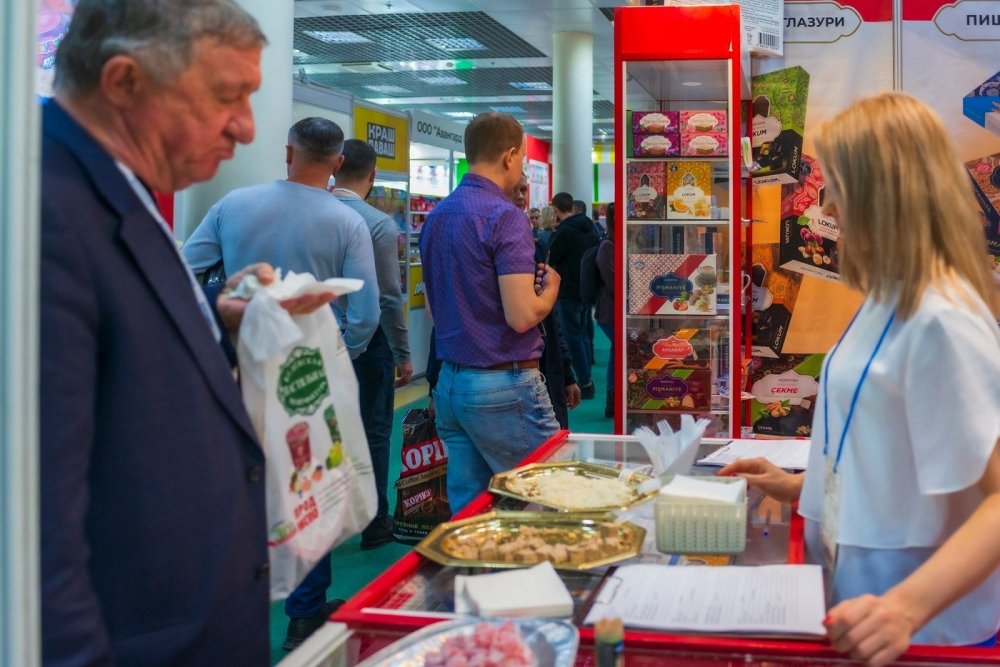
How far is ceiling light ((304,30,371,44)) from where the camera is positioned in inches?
472

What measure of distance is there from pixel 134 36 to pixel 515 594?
0.86 metres

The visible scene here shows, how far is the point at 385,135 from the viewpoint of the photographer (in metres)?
8.16

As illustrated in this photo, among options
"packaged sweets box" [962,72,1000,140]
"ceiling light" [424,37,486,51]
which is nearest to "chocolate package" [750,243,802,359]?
"packaged sweets box" [962,72,1000,140]

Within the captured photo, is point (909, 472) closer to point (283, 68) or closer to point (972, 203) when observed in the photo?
point (972, 203)

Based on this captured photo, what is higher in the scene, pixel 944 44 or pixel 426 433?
pixel 944 44

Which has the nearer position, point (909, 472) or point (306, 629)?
point (909, 472)

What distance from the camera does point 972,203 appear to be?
4.70 feet

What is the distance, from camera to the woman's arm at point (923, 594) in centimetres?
124

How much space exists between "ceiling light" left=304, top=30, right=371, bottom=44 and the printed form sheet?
11.3 meters

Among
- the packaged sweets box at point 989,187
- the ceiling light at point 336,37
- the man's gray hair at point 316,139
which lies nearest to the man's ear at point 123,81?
the man's gray hair at point 316,139

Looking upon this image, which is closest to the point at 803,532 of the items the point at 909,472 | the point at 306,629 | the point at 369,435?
the point at 909,472

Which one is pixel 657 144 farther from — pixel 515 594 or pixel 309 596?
pixel 515 594

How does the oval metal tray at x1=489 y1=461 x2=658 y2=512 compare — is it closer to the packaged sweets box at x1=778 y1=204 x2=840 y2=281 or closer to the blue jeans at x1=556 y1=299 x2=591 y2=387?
the packaged sweets box at x1=778 y1=204 x2=840 y2=281

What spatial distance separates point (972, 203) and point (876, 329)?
22cm
